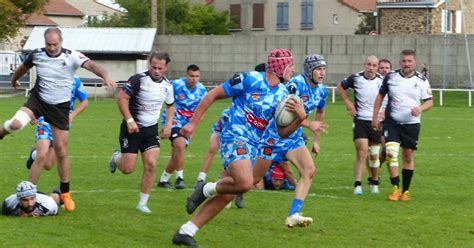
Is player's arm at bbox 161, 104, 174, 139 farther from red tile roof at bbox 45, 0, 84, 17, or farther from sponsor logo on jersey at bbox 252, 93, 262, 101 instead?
red tile roof at bbox 45, 0, 84, 17

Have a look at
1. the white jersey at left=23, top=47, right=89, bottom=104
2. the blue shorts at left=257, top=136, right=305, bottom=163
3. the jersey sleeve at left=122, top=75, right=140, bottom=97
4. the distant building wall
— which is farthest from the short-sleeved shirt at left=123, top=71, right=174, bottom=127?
the distant building wall

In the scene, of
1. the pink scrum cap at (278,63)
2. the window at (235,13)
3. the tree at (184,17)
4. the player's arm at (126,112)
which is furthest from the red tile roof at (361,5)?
the pink scrum cap at (278,63)

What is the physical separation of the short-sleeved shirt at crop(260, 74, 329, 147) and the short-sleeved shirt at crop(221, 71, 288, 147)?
120 cm

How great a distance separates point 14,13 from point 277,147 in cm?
4319

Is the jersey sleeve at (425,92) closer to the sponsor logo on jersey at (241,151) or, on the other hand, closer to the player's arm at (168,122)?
the player's arm at (168,122)

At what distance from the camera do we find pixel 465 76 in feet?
157

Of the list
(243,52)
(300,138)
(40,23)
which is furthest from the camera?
(40,23)

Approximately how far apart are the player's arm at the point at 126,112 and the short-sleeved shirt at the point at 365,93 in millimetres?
4339

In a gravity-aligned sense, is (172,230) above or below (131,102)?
below

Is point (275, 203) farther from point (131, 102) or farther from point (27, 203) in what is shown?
point (27, 203)

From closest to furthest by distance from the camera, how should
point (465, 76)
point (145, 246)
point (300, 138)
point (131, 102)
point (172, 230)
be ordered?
point (145, 246), point (172, 230), point (300, 138), point (131, 102), point (465, 76)

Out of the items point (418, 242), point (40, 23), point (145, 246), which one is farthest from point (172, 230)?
point (40, 23)

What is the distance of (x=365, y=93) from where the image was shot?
603 inches

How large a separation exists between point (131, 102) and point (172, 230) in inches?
91.7
